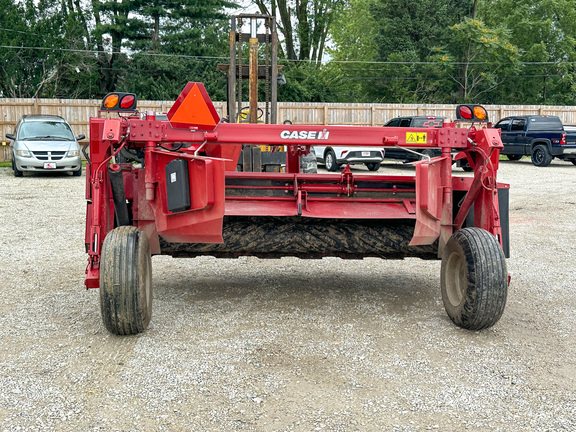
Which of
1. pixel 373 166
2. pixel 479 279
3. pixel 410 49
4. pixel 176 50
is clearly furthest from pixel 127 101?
pixel 410 49

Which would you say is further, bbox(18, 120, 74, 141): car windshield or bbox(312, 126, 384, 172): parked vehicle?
bbox(312, 126, 384, 172): parked vehicle

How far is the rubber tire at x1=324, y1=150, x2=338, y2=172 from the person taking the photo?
2171 centimetres

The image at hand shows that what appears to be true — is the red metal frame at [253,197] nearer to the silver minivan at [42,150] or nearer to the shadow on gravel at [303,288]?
the shadow on gravel at [303,288]

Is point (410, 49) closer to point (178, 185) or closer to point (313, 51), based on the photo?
point (313, 51)

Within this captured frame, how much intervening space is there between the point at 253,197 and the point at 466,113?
1.99 m

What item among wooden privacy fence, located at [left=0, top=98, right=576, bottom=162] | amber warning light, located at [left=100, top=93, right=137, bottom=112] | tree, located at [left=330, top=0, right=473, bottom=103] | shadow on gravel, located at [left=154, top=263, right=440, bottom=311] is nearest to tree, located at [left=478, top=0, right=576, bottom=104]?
tree, located at [left=330, top=0, right=473, bottom=103]

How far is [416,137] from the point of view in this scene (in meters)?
5.28

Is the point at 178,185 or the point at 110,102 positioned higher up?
the point at 110,102

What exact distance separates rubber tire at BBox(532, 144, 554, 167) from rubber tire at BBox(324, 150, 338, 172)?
7034 millimetres

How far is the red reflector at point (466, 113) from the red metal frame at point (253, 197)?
0.34 meters

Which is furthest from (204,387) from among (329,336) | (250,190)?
(250,190)

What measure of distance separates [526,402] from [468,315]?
114cm

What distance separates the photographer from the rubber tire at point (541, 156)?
22719mm

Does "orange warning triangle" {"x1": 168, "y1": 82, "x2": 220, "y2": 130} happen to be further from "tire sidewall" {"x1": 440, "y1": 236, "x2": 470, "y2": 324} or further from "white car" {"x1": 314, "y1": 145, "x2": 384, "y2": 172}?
"white car" {"x1": 314, "y1": 145, "x2": 384, "y2": 172}
